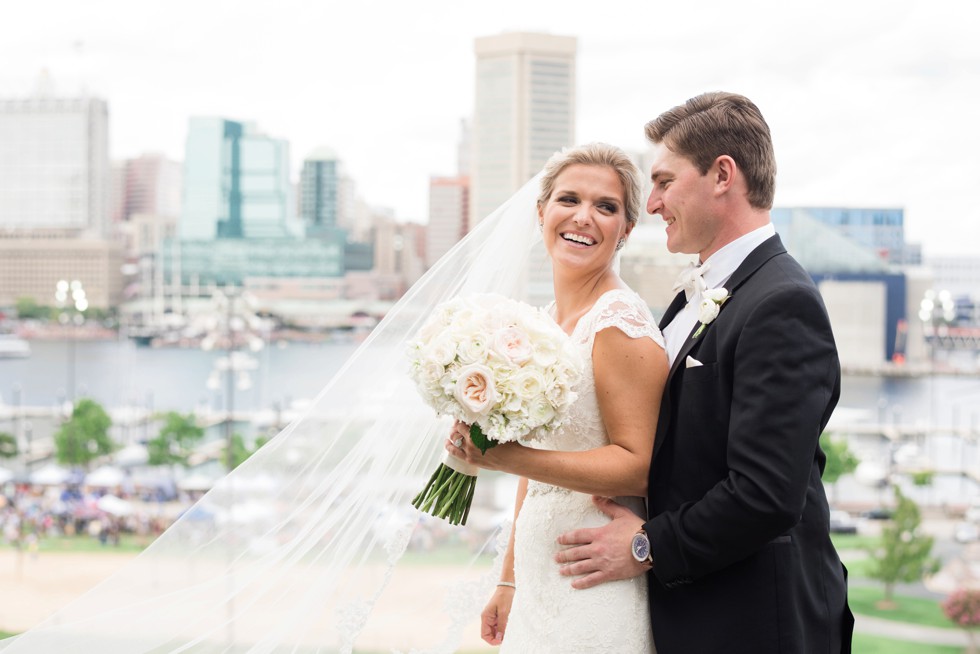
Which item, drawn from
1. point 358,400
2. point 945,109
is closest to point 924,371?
point 945,109

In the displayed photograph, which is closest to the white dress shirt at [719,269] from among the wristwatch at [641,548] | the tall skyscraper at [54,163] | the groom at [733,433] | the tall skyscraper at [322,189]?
the groom at [733,433]

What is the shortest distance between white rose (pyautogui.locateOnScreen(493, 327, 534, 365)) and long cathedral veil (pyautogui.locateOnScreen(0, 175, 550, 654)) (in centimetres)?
46

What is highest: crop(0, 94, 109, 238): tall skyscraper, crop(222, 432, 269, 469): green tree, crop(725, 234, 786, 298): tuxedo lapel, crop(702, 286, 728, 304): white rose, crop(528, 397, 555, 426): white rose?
crop(0, 94, 109, 238): tall skyscraper

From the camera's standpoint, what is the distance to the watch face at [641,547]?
1.70 m

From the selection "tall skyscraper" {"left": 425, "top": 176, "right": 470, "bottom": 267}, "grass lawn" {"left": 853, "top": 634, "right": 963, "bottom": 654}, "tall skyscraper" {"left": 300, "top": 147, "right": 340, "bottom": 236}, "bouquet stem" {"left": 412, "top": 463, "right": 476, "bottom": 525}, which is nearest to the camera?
"bouquet stem" {"left": 412, "top": 463, "right": 476, "bottom": 525}

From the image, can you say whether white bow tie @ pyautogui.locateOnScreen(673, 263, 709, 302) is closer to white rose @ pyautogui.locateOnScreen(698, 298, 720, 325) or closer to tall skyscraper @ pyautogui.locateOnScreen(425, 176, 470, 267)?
white rose @ pyautogui.locateOnScreen(698, 298, 720, 325)

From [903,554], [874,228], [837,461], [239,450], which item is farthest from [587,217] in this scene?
[874,228]

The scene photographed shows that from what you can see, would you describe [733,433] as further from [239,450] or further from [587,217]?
[239,450]

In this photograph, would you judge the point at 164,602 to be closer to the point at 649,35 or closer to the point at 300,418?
the point at 300,418

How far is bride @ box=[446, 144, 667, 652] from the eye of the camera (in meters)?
1.73

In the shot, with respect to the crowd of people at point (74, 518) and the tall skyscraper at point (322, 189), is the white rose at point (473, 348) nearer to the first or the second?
the crowd of people at point (74, 518)

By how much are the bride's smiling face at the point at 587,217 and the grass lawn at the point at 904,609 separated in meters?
19.0

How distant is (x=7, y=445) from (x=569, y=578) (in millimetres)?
33861

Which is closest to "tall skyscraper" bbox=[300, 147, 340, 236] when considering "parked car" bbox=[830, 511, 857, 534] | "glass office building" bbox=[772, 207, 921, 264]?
"glass office building" bbox=[772, 207, 921, 264]
